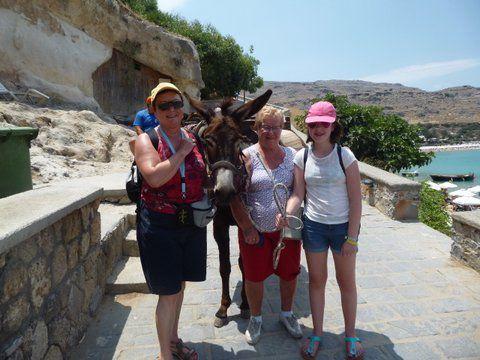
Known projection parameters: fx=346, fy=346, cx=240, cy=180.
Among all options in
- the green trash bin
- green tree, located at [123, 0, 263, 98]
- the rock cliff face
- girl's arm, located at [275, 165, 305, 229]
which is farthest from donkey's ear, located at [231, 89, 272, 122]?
green tree, located at [123, 0, 263, 98]

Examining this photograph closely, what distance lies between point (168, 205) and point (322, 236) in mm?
1201

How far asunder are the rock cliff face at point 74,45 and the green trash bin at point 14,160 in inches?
314

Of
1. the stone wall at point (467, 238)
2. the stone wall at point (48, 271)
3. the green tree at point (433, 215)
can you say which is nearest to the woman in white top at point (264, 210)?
the stone wall at point (48, 271)

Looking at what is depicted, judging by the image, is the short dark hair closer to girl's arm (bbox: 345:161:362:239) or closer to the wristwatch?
girl's arm (bbox: 345:161:362:239)

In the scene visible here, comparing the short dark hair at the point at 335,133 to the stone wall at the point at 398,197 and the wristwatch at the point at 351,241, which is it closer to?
the wristwatch at the point at 351,241

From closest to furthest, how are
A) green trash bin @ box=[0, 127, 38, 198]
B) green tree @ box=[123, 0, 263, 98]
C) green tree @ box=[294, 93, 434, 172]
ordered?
green trash bin @ box=[0, 127, 38, 198], green tree @ box=[294, 93, 434, 172], green tree @ box=[123, 0, 263, 98]

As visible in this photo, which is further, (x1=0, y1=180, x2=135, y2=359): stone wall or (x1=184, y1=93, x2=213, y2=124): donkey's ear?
(x1=184, y1=93, x2=213, y2=124): donkey's ear

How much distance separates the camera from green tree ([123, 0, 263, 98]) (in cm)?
2673

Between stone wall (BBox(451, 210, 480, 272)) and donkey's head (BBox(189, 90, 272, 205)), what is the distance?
9.93 feet

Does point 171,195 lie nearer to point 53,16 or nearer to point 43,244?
point 43,244

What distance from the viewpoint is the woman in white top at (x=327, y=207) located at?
99.2 inches

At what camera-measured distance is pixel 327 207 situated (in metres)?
2.58

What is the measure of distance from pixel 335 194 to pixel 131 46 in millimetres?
14930

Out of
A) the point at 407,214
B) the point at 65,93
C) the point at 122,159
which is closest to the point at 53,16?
the point at 65,93
